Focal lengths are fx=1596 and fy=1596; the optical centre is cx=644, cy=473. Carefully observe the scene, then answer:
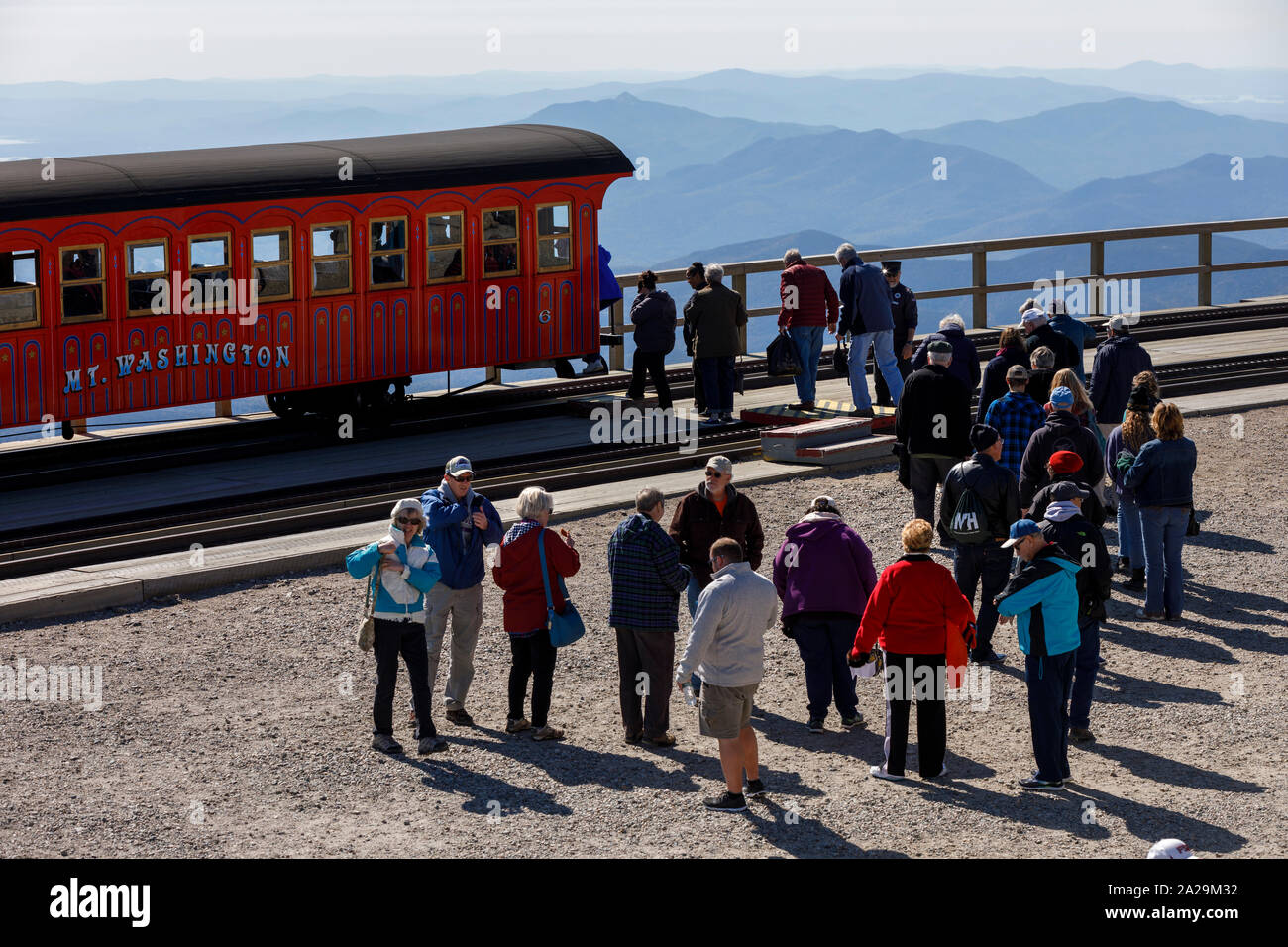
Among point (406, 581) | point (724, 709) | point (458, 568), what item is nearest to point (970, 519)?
point (724, 709)

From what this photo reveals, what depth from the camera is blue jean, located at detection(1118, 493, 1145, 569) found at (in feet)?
41.8

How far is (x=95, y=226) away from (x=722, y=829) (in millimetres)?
10825

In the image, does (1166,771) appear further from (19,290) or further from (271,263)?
(19,290)

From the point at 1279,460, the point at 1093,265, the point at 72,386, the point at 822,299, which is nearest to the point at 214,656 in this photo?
the point at 72,386

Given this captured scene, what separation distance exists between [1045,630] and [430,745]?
366cm

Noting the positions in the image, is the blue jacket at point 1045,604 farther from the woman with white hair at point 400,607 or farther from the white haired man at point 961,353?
the white haired man at point 961,353

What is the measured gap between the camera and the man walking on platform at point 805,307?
59.0 ft

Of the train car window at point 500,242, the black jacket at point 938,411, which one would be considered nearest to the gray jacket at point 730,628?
the black jacket at point 938,411

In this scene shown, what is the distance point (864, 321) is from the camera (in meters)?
17.5

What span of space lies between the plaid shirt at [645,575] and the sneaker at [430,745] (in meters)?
1.30

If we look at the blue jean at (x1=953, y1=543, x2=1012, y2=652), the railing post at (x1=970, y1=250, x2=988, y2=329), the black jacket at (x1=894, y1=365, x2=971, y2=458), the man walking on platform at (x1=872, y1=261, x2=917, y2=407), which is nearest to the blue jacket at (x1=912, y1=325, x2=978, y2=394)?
the black jacket at (x1=894, y1=365, x2=971, y2=458)
